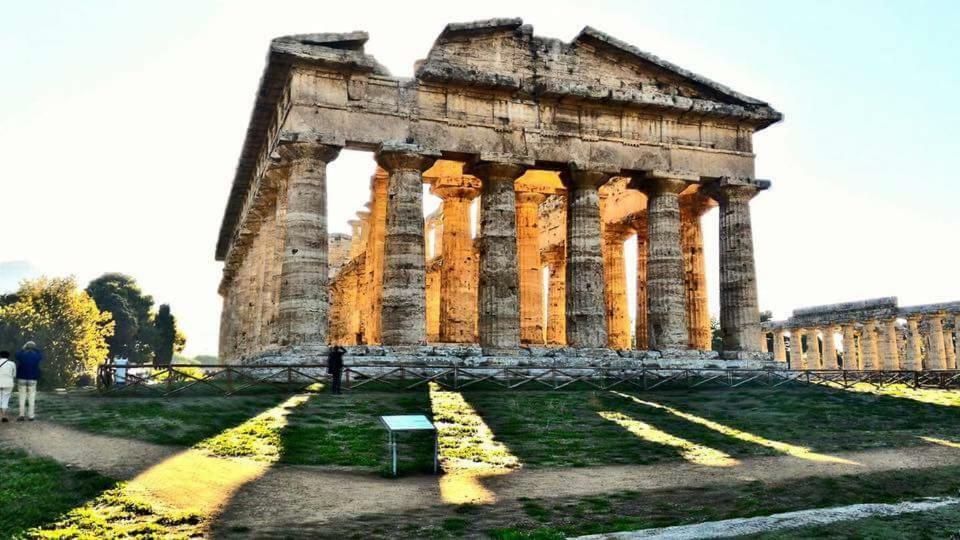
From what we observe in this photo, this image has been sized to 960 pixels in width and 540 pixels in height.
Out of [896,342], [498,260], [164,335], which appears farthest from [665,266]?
[164,335]

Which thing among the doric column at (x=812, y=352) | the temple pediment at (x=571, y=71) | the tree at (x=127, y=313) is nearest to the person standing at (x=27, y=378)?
the temple pediment at (x=571, y=71)

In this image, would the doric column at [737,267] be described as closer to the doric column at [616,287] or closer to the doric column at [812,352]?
the doric column at [616,287]

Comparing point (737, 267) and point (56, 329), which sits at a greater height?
point (737, 267)

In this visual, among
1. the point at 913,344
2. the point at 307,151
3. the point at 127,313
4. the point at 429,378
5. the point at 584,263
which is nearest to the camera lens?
the point at 429,378

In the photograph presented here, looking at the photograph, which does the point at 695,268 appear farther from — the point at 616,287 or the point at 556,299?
the point at 556,299

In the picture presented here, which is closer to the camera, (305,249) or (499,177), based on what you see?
(305,249)

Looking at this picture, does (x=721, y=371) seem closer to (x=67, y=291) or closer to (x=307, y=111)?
(x=307, y=111)

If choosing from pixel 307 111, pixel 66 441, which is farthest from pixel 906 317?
pixel 66 441

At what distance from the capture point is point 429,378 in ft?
75.9

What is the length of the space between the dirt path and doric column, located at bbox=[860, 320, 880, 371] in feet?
109

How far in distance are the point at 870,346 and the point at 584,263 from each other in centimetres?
2663

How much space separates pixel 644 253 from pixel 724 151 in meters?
6.97

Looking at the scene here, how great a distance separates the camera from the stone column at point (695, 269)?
3484cm

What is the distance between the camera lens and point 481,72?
28.6m
